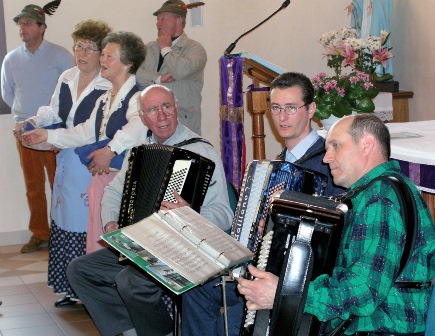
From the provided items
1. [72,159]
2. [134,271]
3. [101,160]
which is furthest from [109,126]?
[134,271]

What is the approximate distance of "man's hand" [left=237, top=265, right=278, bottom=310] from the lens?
8.73ft

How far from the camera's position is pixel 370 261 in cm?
252

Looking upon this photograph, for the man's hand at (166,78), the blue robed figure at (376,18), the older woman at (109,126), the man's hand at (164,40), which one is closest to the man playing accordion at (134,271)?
the older woman at (109,126)

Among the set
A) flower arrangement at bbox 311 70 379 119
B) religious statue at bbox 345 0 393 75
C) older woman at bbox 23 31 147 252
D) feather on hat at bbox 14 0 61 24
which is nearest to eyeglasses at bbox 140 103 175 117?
older woman at bbox 23 31 147 252

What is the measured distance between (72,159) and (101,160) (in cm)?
34

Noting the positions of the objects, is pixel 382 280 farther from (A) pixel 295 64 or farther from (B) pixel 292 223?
(A) pixel 295 64

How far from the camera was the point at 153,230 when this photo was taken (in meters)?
2.97

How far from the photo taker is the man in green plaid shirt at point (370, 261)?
2.53 m

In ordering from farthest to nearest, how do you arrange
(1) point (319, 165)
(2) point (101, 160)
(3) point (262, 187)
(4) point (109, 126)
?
(4) point (109, 126)
(2) point (101, 160)
(1) point (319, 165)
(3) point (262, 187)

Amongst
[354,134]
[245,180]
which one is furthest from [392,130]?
[354,134]

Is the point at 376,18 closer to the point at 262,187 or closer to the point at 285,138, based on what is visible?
the point at 285,138

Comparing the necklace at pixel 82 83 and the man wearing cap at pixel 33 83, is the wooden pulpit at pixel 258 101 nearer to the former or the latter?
the necklace at pixel 82 83

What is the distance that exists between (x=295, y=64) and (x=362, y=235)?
6.05 metres

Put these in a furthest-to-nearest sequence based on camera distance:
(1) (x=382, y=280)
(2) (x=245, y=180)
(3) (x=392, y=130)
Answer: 1. (3) (x=392, y=130)
2. (2) (x=245, y=180)
3. (1) (x=382, y=280)
